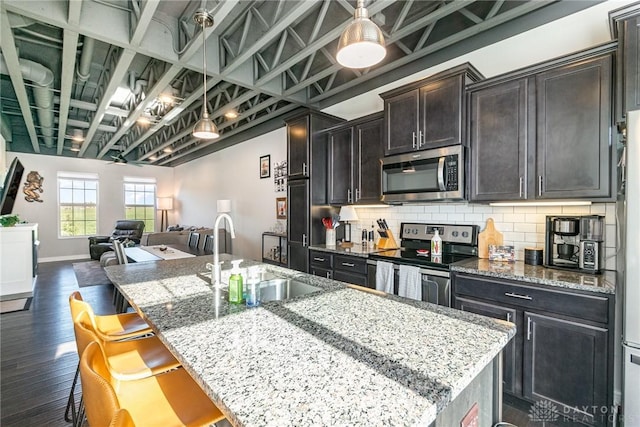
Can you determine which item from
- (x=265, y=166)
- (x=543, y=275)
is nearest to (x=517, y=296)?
(x=543, y=275)

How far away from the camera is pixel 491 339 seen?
1.01 meters

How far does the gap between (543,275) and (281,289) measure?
1720 millimetres

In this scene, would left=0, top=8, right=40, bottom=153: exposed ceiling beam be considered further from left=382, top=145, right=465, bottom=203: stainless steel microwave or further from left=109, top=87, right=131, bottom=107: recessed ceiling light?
left=382, top=145, right=465, bottom=203: stainless steel microwave

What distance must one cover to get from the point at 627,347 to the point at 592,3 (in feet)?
7.92

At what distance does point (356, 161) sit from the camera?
3578mm

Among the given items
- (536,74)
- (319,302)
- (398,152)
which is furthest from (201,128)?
(536,74)

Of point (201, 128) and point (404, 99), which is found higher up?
point (404, 99)

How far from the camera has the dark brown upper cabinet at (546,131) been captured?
6.43 ft

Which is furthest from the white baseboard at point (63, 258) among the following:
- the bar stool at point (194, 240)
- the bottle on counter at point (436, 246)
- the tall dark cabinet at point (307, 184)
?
the bottle on counter at point (436, 246)

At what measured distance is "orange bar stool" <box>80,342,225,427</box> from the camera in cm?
78

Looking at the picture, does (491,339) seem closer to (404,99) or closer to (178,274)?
(178,274)

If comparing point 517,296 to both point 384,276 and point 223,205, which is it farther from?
point 223,205

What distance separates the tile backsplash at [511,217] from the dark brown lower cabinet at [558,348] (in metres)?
0.62

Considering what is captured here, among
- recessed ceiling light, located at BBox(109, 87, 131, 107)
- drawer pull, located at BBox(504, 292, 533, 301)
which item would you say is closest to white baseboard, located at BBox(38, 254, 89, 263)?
recessed ceiling light, located at BBox(109, 87, 131, 107)
